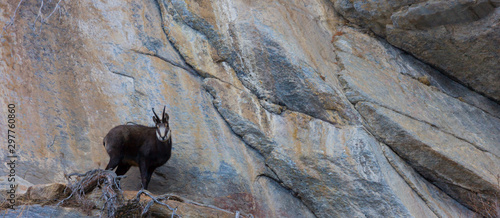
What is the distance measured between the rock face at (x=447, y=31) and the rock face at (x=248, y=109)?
6 cm

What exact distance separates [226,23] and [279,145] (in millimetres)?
2605

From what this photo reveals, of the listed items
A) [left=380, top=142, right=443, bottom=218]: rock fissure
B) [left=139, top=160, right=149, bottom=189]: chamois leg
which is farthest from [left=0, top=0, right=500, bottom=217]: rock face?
[left=139, top=160, right=149, bottom=189]: chamois leg

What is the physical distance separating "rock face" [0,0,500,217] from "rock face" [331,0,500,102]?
6 centimetres

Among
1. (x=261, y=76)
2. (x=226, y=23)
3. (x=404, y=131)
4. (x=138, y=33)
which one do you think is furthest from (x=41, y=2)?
(x=404, y=131)

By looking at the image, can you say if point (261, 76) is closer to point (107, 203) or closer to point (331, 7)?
point (331, 7)

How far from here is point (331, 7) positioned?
10.3m

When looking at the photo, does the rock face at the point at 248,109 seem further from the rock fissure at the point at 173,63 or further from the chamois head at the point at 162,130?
the chamois head at the point at 162,130

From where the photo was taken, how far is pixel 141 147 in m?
7.18

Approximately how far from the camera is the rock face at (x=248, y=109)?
7496mm

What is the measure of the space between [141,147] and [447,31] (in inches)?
240

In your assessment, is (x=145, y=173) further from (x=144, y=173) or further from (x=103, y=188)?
(x=103, y=188)

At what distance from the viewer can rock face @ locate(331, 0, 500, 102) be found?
848 centimetres

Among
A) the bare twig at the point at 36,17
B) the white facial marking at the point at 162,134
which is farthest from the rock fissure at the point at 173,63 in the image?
the white facial marking at the point at 162,134

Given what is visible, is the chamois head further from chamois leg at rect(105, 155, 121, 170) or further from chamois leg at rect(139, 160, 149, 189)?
chamois leg at rect(105, 155, 121, 170)
